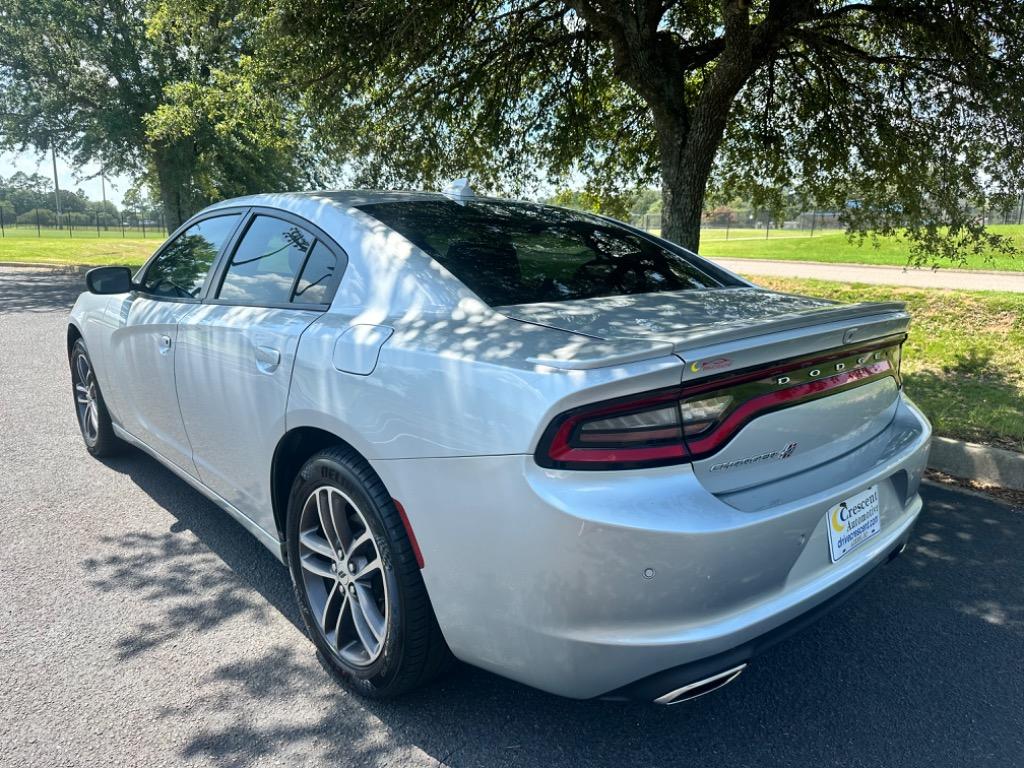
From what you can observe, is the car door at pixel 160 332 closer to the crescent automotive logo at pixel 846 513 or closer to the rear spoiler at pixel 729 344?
the rear spoiler at pixel 729 344

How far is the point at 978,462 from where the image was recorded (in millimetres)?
4598

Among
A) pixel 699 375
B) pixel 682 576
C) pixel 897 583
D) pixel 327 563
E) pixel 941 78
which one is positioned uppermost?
pixel 941 78

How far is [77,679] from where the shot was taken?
2.55 meters

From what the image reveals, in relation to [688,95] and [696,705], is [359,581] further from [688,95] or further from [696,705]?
[688,95]

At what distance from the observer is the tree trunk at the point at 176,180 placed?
18406mm

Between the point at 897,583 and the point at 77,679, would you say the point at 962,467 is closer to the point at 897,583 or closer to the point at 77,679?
the point at 897,583

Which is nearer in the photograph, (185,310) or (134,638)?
(134,638)

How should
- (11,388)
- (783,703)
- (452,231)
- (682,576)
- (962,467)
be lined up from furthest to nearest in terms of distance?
1. (11,388)
2. (962,467)
3. (452,231)
4. (783,703)
5. (682,576)

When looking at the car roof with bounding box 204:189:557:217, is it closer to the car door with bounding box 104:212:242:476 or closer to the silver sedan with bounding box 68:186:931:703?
the silver sedan with bounding box 68:186:931:703

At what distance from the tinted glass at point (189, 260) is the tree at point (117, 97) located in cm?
1096

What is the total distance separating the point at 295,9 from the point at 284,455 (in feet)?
18.4

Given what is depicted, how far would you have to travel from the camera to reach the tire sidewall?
2244 millimetres

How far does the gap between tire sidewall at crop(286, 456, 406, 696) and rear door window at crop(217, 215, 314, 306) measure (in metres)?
0.75

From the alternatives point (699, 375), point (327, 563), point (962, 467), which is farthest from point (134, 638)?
point (962, 467)
